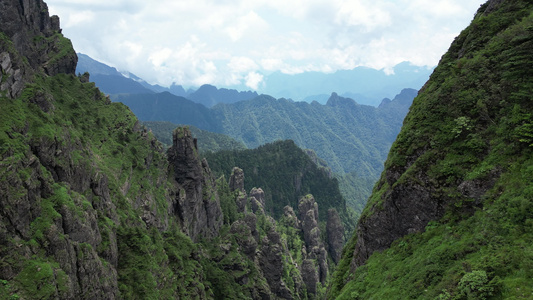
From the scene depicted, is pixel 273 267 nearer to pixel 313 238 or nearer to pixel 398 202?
pixel 313 238

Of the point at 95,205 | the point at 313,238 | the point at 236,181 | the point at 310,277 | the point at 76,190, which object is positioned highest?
the point at 76,190

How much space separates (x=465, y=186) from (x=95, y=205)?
4736 cm

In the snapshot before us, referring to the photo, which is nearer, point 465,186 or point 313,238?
point 465,186

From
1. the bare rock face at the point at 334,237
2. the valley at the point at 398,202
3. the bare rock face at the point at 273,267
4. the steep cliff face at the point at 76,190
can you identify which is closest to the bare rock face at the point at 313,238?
the bare rock face at the point at 334,237

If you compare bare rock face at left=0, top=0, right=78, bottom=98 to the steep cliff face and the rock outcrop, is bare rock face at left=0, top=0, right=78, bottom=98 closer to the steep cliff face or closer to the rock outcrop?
the steep cliff face

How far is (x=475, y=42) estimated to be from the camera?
116 ft

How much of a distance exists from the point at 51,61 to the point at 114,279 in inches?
2272

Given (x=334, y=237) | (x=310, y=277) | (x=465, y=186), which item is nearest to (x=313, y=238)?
(x=334, y=237)

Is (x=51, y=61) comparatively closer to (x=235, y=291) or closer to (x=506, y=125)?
(x=235, y=291)

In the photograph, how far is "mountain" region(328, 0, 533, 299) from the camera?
20406 mm

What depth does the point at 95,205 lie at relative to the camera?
159 feet

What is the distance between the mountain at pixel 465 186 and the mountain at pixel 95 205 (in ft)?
93.8

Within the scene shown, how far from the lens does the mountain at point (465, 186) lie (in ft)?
66.9

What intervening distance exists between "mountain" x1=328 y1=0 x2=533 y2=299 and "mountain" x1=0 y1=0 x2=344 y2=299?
28578mm
